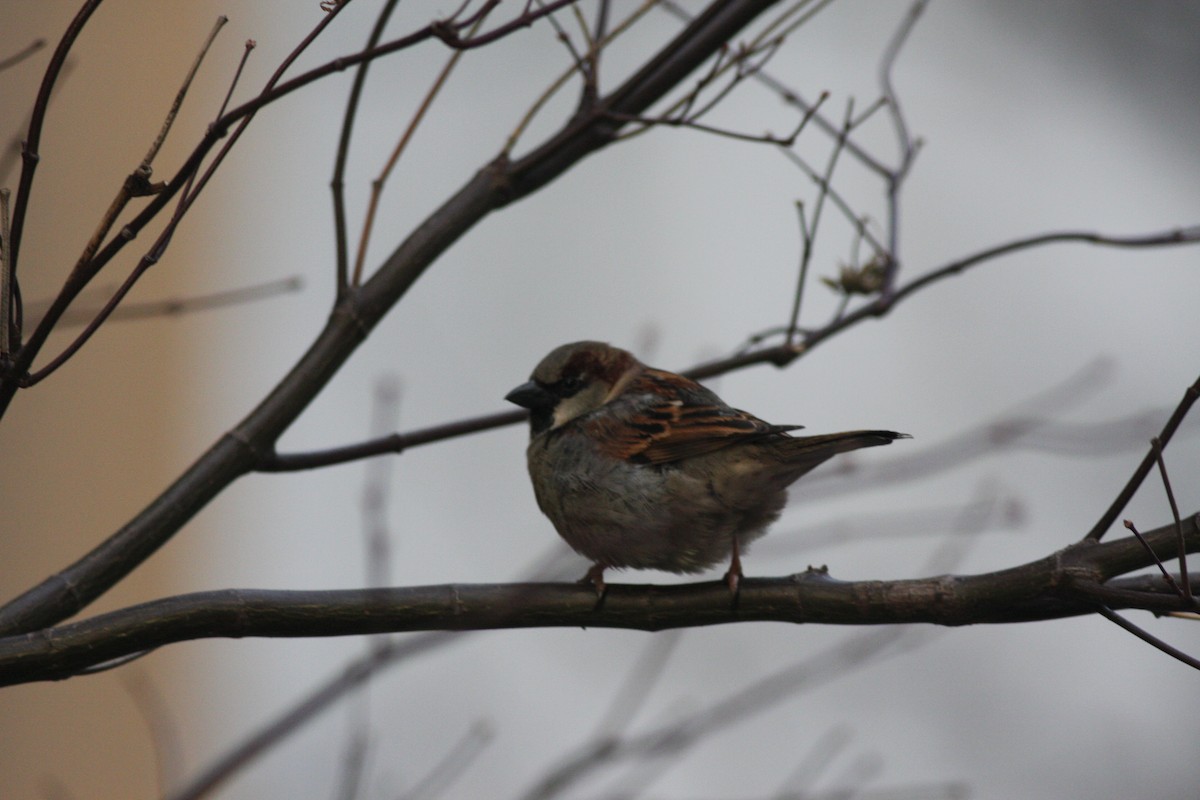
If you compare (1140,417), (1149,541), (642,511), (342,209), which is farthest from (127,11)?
(1149,541)

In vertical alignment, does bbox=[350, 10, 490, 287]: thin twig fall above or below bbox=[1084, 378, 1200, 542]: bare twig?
above

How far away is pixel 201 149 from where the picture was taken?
4.66ft

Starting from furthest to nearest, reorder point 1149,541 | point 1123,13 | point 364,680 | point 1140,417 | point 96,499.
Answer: point 1123,13
point 96,499
point 1140,417
point 364,680
point 1149,541

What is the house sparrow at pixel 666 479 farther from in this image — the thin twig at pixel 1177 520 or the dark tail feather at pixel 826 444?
the thin twig at pixel 1177 520

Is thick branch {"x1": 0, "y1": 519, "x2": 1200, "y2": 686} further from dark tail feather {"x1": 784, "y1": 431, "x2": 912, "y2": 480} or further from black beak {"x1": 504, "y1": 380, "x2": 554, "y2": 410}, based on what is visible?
black beak {"x1": 504, "y1": 380, "x2": 554, "y2": 410}

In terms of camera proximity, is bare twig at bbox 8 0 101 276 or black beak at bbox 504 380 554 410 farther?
black beak at bbox 504 380 554 410

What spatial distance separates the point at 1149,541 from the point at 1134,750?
15.9 ft

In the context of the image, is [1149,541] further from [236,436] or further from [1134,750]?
[1134,750]

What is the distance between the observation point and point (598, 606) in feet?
6.50

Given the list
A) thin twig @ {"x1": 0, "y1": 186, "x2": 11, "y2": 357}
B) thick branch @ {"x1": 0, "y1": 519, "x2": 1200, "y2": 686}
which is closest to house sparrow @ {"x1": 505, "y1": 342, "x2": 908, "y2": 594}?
thick branch @ {"x1": 0, "y1": 519, "x2": 1200, "y2": 686}

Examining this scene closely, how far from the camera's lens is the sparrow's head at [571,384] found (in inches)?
116

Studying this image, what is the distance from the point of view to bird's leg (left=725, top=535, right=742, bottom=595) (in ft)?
6.49

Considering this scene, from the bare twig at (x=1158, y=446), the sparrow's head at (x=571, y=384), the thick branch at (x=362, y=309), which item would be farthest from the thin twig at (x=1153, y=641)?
the sparrow's head at (x=571, y=384)

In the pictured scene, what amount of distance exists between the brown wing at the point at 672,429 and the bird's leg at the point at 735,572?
231 mm
